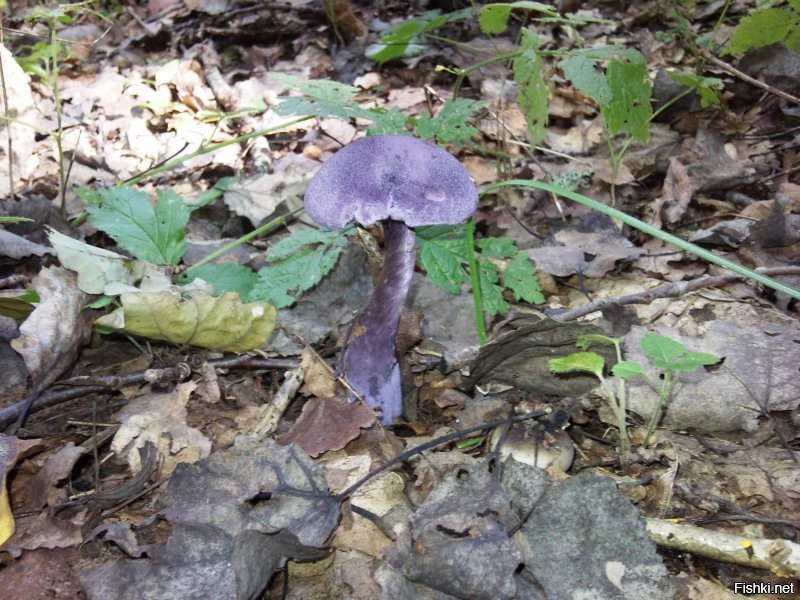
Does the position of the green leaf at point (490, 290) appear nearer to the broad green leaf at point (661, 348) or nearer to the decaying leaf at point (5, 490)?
the broad green leaf at point (661, 348)

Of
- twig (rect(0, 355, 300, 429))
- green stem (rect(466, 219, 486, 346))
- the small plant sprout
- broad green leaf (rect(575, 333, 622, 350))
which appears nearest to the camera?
the small plant sprout

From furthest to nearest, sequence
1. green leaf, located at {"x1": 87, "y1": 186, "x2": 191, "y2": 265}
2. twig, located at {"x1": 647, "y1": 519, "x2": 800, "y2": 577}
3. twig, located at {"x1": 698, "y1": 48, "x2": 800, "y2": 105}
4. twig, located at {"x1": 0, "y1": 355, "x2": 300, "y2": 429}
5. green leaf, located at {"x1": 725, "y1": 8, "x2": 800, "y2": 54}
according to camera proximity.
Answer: twig, located at {"x1": 698, "y1": 48, "x2": 800, "y2": 105} < green leaf, located at {"x1": 725, "y1": 8, "x2": 800, "y2": 54} < green leaf, located at {"x1": 87, "y1": 186, "x2": 191, "y2": 265} < twig, located at {"x1": 0, "y1": 355, "x2": 300, "y2": 429} < twig, located at {"x1": 647, "y1": 519, "x2": 800, "y2": 577}

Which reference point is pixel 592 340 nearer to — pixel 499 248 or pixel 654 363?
pixel 654 363

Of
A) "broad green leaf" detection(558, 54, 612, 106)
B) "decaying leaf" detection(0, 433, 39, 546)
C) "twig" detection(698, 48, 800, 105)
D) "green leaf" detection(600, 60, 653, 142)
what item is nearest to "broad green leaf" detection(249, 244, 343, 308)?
"decaying leaf" detection(0, 433, 39, 546)

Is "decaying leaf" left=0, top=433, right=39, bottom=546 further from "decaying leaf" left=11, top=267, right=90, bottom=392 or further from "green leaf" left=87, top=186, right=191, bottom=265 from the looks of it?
"green leaf" left=87, top=186, right=191, bottom=265

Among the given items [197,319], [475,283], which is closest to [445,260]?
[475,283]

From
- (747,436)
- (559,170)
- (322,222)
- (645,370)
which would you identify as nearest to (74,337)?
(322,222)

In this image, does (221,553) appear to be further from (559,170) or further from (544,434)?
(559,170)

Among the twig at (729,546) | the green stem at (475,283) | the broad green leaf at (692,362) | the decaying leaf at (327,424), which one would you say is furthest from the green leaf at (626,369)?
the decaying leaf at (327,424)
